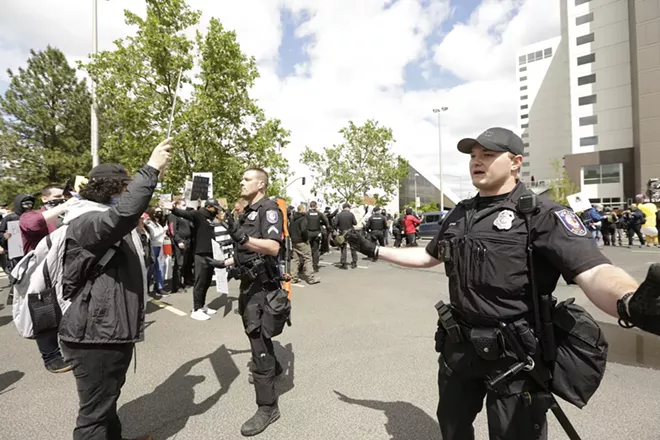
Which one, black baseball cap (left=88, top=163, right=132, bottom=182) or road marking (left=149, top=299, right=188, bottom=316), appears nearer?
black baseball cap (left=88, top=163, right=132, bottom=182)

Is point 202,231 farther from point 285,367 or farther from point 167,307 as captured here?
point 285,367

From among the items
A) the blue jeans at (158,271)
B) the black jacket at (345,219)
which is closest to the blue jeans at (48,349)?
the blue jeans at (158,271)

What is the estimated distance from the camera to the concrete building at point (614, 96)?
33.2 meters

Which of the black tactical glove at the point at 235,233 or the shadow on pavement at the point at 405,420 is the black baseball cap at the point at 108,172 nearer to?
the black tactical glove at the point at 235,233

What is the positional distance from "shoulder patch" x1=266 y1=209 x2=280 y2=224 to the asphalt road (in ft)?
5.17

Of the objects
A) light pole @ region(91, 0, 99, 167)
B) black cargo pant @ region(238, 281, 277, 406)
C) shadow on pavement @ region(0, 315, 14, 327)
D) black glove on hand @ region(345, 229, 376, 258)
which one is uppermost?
light pole @ region(91, 0, 99, 167)

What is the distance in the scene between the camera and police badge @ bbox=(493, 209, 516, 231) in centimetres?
173

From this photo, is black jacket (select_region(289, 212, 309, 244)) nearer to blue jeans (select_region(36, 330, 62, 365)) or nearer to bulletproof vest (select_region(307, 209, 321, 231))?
bulletproof vest (select_region(307, 209, 321, 231))

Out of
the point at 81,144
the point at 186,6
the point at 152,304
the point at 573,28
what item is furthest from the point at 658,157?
the point at 81,144

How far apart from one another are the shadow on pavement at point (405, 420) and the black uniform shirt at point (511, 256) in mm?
1347

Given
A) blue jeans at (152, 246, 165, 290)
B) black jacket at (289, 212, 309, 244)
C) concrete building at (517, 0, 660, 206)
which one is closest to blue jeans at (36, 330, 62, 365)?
blue jeans at (152, 246, 165, 290)

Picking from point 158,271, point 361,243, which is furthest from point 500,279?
point 158,271

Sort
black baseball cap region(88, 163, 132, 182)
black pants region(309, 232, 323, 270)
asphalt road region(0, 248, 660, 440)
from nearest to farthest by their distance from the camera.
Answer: black baseball cap region(88, 163, 132, 182)
asphalt road region(0, 248, 660, 440)
black pants region(309, 232, 323, 270)

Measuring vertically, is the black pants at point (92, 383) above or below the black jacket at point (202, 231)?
below
